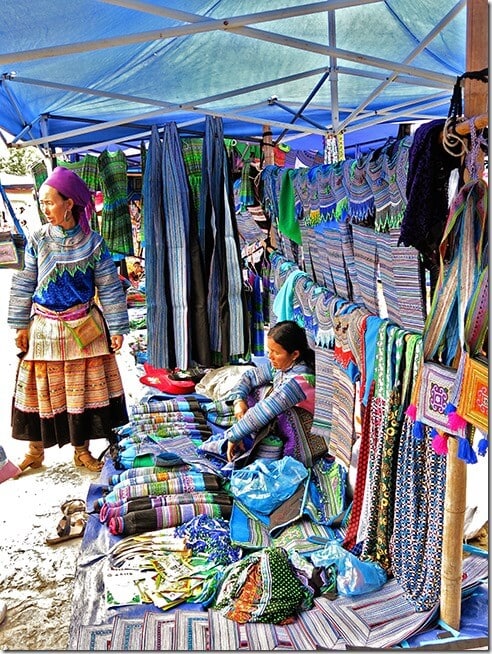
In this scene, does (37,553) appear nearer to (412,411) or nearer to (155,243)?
(155,243)

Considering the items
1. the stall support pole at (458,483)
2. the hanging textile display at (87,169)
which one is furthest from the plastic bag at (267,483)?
the hanging textile display at (87,169)

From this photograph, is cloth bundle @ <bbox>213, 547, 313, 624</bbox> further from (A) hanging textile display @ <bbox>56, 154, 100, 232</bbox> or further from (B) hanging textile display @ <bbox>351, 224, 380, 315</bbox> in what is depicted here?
(A) hanging textile display @ <bbox>56, 154, 100, 232</bbox>

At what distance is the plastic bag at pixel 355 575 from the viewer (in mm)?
2336

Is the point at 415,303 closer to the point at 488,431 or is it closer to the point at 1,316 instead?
the point at 488,431

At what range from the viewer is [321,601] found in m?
2.37

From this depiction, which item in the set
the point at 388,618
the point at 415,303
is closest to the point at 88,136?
the point at 415,303

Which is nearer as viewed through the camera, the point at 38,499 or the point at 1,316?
the point at 38,499

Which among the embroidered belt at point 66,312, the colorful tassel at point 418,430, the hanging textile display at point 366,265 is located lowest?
the colorful tassel at point 418,430

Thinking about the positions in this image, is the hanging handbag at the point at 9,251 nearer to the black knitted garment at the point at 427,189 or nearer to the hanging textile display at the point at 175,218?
the hanging textile display at the point at 175,218

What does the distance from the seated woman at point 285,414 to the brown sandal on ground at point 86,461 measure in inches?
39.9

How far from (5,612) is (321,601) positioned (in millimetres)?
1403

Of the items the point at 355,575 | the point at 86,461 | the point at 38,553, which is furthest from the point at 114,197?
the point at 355,575

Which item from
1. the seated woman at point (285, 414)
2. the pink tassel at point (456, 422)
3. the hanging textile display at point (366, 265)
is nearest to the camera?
the pink tassel at point (456, 422)

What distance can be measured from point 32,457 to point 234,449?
1441 mm
